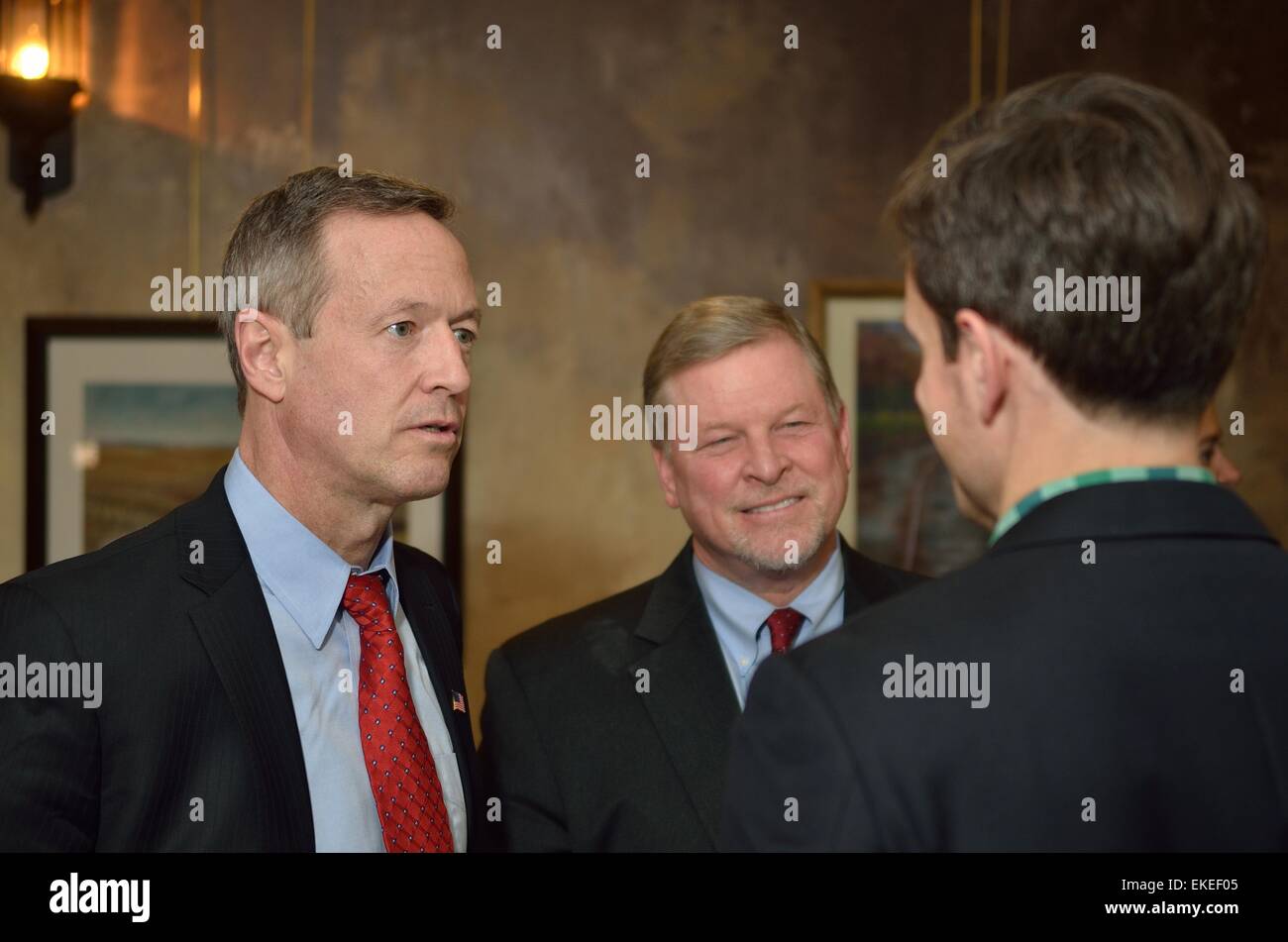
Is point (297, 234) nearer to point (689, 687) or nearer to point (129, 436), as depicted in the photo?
point (689, 687)

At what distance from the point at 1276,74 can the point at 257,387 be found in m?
3.45

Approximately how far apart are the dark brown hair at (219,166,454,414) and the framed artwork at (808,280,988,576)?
6.93 ft

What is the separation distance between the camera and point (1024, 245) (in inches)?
43.4

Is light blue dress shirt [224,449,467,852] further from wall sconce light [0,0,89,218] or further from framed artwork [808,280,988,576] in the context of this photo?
wall sconce light [0,0,89,218]

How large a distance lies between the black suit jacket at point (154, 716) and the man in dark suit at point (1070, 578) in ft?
2.76

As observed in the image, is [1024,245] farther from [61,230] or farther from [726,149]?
[61,230]

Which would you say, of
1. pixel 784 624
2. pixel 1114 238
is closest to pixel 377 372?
pixel 784 624

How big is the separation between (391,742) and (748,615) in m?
0.82

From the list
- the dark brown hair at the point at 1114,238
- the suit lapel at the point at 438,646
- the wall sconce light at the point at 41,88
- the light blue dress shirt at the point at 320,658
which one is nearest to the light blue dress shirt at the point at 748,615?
the suit lapel at the point at 438,646

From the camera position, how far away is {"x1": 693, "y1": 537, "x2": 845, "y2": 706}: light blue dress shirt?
2488mm
